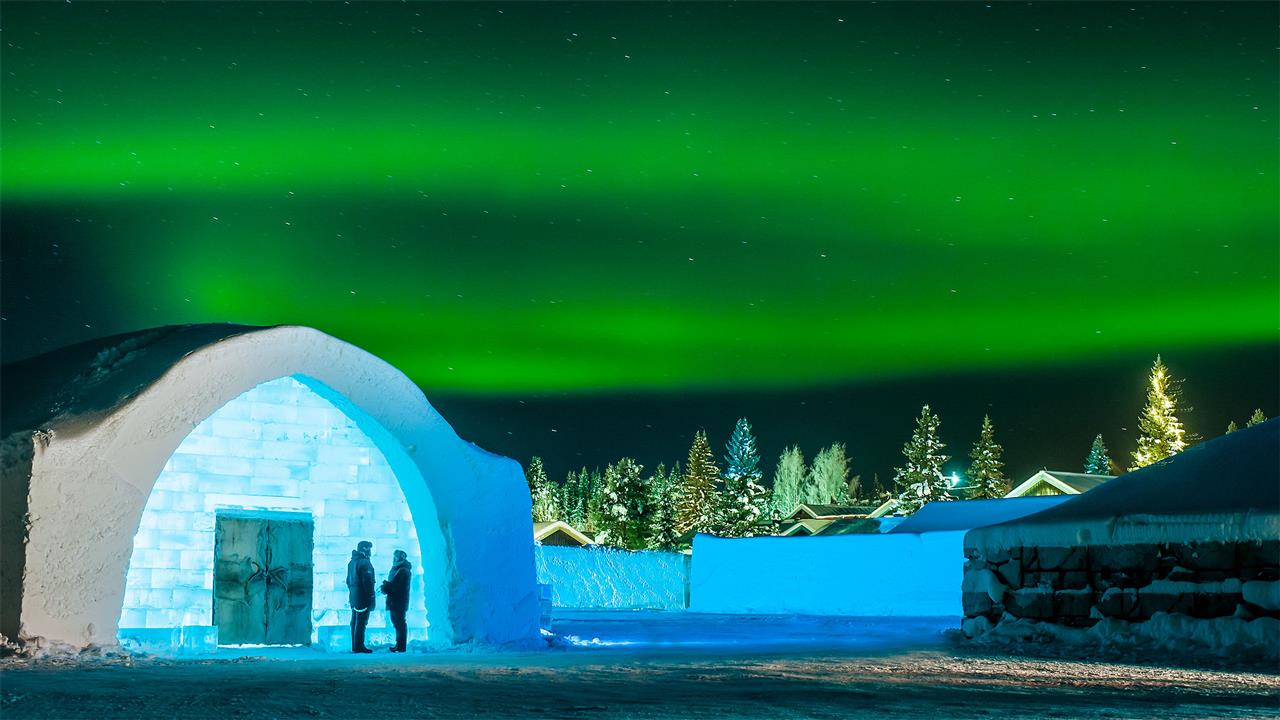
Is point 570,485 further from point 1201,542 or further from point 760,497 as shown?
point 1201,542

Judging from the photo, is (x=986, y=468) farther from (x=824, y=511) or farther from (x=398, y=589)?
(x=398, y=589)

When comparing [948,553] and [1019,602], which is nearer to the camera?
[1019,602]

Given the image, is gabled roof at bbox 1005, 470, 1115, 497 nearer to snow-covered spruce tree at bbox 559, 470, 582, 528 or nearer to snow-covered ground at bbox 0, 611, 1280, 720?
snow-covered ground at bbox 0, 611, 1280, 720

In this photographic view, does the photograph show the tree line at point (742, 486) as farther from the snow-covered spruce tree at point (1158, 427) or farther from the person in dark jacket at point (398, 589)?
the person in dark jacket at point (398, 589)

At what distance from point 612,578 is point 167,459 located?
31.2m

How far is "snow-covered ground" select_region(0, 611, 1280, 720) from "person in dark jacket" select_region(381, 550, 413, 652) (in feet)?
1.76

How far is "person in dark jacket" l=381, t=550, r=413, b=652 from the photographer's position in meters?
13.6

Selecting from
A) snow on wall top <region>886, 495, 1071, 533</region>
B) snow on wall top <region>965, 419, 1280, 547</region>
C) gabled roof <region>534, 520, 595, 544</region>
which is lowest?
snow on wall top <region>965, 419, 1280, 547</region>

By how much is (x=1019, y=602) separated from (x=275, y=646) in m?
8.27

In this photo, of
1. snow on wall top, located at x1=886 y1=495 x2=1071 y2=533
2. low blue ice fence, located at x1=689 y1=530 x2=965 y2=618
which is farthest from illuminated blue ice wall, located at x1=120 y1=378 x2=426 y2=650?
snow on wall top, located at x1=886 y1=495 x2=1071 y2=533

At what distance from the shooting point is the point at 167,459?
12336mm

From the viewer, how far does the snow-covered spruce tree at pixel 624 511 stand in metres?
63.3

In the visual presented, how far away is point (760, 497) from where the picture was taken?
60688 millimetres

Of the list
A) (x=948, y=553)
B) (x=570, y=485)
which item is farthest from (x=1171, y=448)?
(x=570, y=485)
